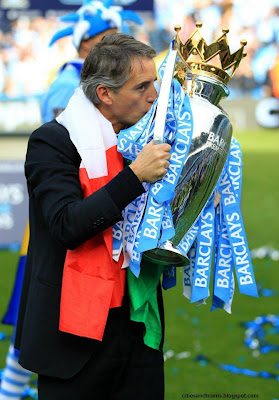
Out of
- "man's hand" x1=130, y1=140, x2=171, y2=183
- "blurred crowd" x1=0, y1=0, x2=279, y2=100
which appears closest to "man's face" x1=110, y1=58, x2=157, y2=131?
"man's hand" x1=130, y1=140, x2=171, y2=183

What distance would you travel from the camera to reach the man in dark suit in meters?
2.13

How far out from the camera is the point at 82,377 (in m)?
2.30

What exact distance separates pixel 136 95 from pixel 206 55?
250mm

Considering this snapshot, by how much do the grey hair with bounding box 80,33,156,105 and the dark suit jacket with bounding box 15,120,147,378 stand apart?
0.18 m

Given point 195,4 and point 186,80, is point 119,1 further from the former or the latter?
point 195,4

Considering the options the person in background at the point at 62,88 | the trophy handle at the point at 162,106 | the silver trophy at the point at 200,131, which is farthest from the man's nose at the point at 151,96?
the person in background at the point at 62,88

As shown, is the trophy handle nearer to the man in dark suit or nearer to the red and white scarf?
the man in dark suit

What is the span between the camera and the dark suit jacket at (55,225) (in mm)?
2115

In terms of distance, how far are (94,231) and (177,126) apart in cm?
39

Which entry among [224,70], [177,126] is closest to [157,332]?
[177,126]

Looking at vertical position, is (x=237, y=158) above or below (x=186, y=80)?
below

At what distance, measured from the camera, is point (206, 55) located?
233 centimetres

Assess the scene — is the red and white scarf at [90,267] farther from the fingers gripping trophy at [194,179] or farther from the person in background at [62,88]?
the person in background at [62,88]

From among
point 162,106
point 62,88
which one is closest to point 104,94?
point 162,106
